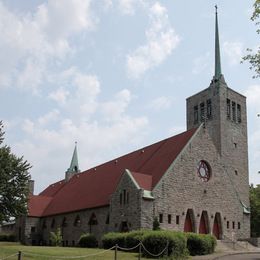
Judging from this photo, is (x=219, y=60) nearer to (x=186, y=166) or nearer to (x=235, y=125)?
(x=235, y=125)

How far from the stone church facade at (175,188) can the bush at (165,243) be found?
626cm

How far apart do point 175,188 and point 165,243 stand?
1081cm

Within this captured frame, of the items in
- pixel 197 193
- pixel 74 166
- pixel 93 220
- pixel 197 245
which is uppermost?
pixel 74 166

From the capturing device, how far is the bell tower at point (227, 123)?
52500mm

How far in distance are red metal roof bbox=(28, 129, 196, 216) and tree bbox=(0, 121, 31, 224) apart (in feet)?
24.7

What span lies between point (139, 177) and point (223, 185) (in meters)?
9.70

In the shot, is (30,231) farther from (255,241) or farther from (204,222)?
(255,241)

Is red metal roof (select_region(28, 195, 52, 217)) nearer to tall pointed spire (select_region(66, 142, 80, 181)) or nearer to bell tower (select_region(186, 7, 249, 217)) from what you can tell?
tall pointed spire (select_region(66, 142, 80, 181))

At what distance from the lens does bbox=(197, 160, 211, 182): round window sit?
42.8m

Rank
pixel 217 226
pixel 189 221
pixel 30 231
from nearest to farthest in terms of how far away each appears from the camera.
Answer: pixel 189 221
pixel 217 226
pixel 30 231

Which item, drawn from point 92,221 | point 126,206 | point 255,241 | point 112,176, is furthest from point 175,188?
point 112,176

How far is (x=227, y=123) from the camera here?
175 feet

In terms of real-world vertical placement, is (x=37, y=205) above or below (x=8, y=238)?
above

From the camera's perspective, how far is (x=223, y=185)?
44.5 metres
